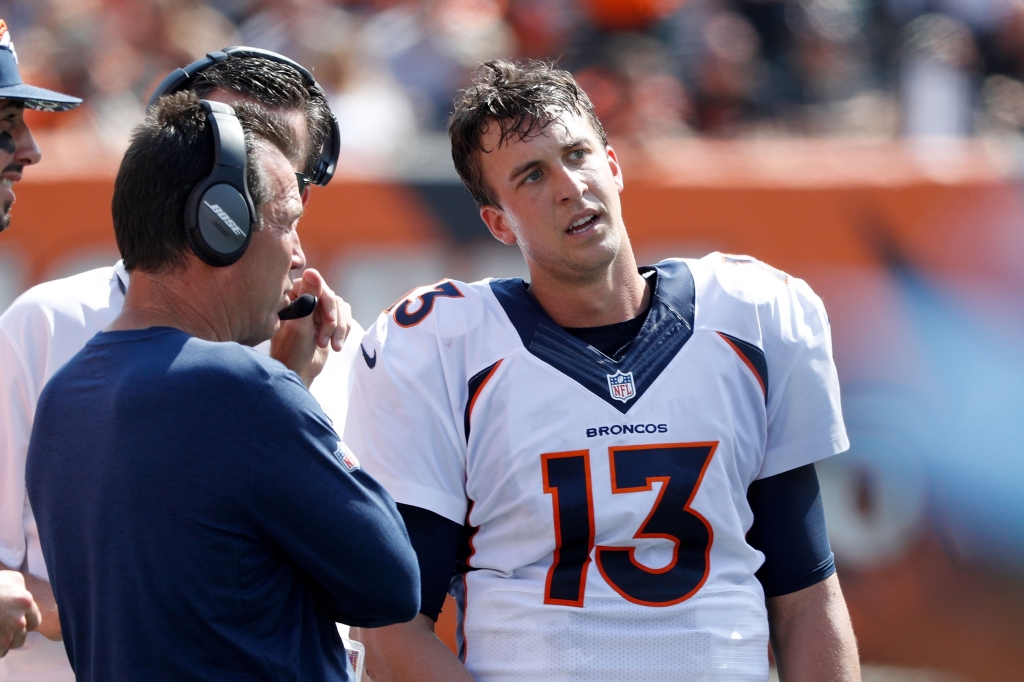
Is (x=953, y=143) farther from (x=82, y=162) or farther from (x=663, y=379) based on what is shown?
(x=82, y=162)

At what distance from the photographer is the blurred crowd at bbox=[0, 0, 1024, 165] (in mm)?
5859

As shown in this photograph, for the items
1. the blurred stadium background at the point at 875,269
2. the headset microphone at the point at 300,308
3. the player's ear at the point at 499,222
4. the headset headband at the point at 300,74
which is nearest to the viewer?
the headset microphone at the point at 300,308

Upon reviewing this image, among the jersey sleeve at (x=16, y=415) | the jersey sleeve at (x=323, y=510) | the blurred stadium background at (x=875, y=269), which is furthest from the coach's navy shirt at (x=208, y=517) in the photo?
the blurred stadium background at (x=875, y=269)

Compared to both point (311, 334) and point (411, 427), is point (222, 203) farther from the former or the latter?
point (411, 427)

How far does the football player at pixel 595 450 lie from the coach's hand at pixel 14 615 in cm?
72

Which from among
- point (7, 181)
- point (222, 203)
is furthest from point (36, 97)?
point (222, 203)

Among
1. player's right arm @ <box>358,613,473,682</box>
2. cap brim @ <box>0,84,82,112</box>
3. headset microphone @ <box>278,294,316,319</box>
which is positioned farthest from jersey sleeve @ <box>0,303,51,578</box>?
player's right arm @ <box>358,613,473,682</box>

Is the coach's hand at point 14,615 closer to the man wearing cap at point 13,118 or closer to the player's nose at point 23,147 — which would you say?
the man wearing cap at point 13,118

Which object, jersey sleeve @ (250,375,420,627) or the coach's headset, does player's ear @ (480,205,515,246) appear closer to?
the coach's headset

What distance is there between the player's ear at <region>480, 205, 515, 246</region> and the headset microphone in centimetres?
64

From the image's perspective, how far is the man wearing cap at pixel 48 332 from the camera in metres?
2.08

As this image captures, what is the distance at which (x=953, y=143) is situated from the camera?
4.93m

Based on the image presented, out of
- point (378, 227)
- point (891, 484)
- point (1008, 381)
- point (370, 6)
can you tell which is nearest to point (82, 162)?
point (378, 227)

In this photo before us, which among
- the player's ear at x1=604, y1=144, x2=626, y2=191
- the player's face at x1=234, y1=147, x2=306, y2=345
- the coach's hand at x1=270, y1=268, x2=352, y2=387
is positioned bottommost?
the coach's hand at x1=270, y1=268, x2=352, y2=387
